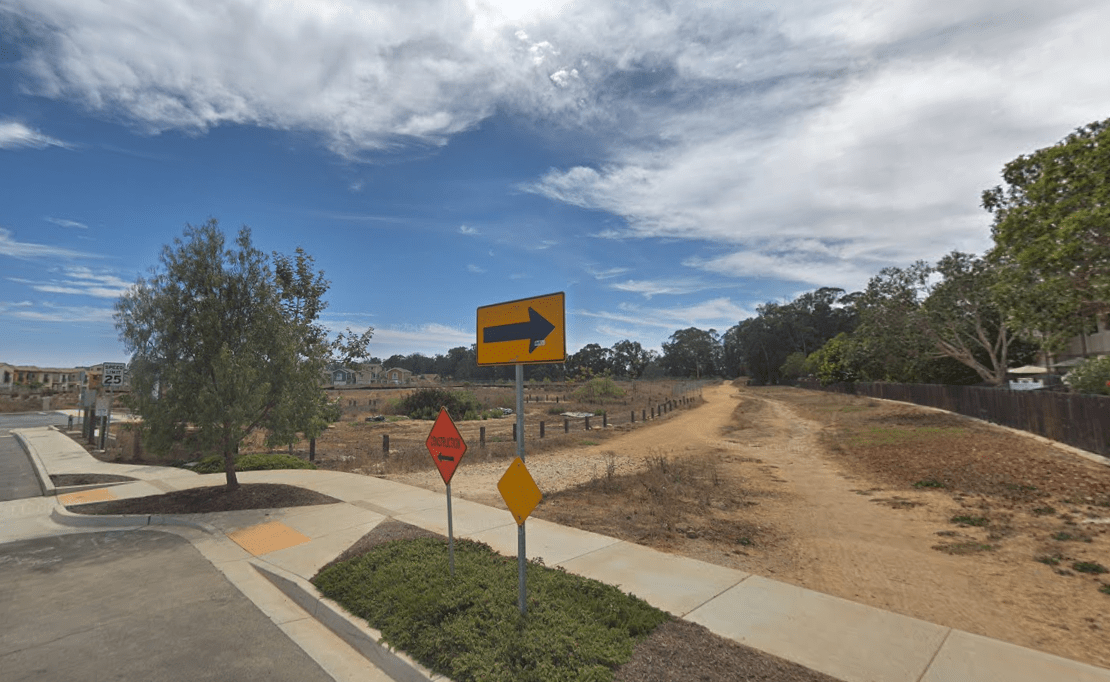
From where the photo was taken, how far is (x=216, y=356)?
10.1 meters

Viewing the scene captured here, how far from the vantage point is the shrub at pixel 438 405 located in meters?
35.3

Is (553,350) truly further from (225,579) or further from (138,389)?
(138,389)

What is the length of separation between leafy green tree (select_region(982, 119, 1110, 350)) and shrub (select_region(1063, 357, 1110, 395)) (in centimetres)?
364

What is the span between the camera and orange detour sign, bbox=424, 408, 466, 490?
5.43 meters

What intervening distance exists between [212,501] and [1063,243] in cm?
2132

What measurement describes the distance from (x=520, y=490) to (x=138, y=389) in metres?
9.23

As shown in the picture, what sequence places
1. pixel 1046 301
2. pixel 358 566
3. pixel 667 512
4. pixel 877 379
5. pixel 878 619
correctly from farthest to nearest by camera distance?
pixel 877 379 < pixel 1046 301 < pixel 667 512 < pixel 358 566 < pixel 878 619

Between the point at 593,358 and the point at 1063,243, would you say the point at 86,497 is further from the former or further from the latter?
the point at 593,358

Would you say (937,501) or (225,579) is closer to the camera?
(225,579)

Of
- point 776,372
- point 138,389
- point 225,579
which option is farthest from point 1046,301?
point 776,372

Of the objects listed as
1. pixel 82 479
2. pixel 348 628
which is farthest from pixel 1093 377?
pixel 82 479

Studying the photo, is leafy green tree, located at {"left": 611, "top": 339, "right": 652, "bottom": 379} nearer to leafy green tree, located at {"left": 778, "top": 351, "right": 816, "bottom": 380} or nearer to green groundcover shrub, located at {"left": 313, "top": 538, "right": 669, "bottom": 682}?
leafy green tree, located at {"left": 778, "top": 351, "right": 816, "bottom": 380}

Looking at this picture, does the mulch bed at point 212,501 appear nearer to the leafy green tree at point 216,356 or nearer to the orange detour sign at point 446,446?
the leafy green tree at point 216,356

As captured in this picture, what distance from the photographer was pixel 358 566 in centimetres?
604
